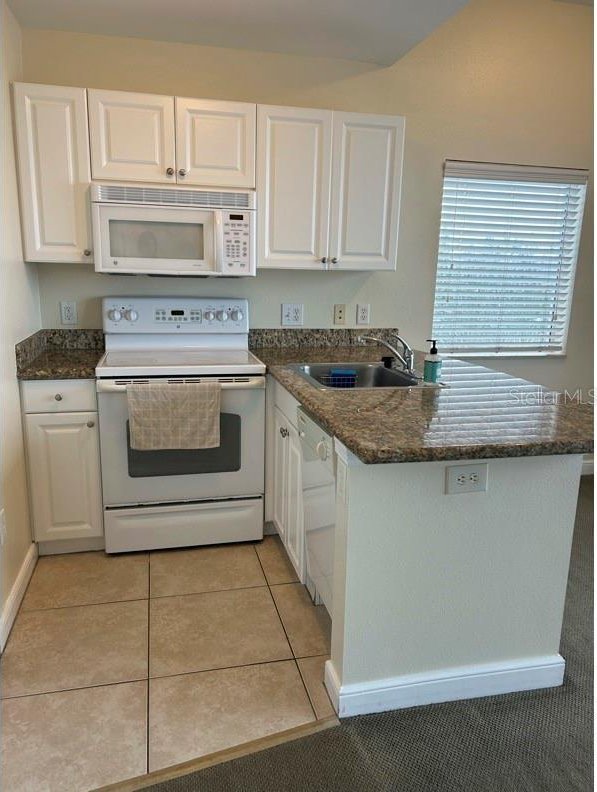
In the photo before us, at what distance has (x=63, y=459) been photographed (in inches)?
96.9

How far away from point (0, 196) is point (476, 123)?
2460mm

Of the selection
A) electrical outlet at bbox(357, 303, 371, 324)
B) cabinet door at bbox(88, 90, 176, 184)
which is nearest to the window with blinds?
electrical outlet at bbox(357, 303, 371, 324)

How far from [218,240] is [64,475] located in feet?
4.08

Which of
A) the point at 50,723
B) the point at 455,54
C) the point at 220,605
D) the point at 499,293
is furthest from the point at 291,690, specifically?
the point at 455,54

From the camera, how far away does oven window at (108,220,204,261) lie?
2.48m

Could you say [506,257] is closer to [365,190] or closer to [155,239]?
[365,190]

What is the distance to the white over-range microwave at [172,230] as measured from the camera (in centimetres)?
244

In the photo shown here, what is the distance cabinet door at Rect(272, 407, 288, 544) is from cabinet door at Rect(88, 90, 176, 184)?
1.21 m

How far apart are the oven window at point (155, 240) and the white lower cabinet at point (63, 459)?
0.62 m

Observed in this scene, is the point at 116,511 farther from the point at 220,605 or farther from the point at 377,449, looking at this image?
the point at 377,449

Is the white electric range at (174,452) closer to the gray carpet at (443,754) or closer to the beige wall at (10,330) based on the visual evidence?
the beige wall at (10,330)

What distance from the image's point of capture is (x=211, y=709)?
5.59ft

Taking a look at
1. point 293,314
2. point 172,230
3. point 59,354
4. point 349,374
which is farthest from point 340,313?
point 59,354

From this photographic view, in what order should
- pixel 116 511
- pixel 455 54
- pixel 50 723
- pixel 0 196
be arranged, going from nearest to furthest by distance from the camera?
pixel 50 723 → pixel 0 196 → pixel 116 511 → pixel 455 54
